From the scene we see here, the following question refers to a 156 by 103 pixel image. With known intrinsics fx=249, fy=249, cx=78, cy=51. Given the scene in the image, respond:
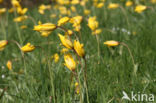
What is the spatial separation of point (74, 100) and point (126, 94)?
27cm

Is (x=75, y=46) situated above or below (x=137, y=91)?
above

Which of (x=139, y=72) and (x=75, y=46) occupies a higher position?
(x=75, y=46)

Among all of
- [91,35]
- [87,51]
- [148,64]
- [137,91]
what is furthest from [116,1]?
[137,91]

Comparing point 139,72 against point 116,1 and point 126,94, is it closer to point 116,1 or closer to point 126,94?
point 126,94

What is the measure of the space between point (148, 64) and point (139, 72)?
12cm

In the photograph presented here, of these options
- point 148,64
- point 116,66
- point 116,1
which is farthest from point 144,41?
point 116,1

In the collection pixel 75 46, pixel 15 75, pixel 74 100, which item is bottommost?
pixel 15 75

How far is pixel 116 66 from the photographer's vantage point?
5.71ft

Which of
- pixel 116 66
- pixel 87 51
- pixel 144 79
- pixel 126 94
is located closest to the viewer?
pixel 126 94

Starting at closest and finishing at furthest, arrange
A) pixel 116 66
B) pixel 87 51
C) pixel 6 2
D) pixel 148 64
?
pixel 116 66
pixel 148 64
pixel 87 51
pixel 6 2

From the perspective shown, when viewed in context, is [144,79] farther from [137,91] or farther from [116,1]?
[116,1]

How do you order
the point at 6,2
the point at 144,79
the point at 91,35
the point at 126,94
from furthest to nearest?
the point at 6,2 < the point at 91,35 < the point at 144,79 < the point at 126,94

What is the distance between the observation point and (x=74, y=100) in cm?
129

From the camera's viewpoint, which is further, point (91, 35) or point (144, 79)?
point (91, 35)
